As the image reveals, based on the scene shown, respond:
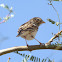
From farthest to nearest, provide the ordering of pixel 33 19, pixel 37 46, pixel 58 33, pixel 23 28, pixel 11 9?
1. pixel 33 19
2. pixel 23 28
3. pixel 37 46
4. pixel 58 33
5. pixel 11 9

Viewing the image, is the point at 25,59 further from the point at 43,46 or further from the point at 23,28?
the point at 23,28

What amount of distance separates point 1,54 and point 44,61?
966 mm

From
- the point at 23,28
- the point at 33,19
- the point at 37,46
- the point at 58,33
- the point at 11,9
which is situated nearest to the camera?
the point at 11,9

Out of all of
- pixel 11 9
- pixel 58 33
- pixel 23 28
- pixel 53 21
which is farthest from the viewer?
pixel 23 28

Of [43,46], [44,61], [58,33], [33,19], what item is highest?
[33,19]

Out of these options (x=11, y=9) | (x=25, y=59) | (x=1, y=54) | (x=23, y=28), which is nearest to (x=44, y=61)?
(x=25, y=59)

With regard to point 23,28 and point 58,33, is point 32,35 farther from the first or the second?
point 58,33

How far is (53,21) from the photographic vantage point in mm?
2314

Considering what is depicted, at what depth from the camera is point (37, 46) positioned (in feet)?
9.28

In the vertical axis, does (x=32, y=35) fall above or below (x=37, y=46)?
above

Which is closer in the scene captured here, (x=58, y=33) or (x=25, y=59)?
(x=25, y=59)

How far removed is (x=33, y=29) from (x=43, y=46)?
1.38 meters

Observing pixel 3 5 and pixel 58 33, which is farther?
pixel 58 33

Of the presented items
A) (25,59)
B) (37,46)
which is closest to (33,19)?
(37,46)
